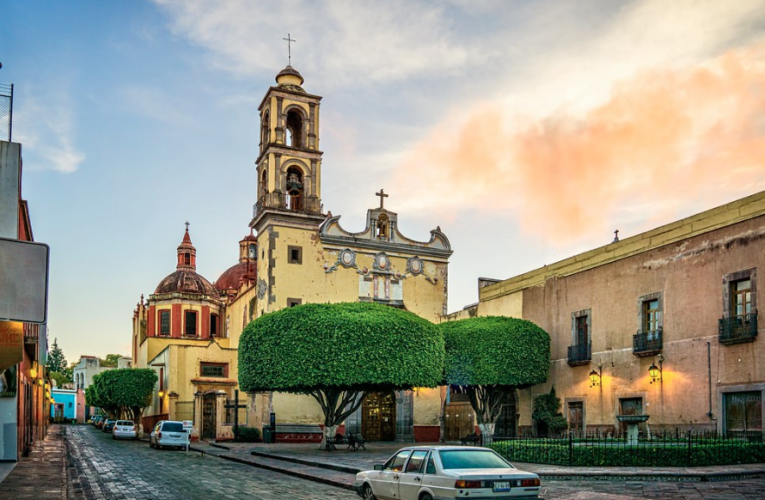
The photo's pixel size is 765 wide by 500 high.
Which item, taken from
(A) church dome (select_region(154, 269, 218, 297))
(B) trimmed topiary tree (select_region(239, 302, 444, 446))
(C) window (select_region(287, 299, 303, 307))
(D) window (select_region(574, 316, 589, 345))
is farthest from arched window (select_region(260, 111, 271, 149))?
(A) church dome (select_region(154, 269, 218, 297))

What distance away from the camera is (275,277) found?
37375 mm

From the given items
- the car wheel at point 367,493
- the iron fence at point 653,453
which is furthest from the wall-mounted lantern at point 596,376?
the car wheel at point 367,493

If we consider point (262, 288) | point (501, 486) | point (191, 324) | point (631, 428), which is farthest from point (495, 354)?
point (191, 324)

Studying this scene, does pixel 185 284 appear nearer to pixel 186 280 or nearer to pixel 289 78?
pixel 186 280

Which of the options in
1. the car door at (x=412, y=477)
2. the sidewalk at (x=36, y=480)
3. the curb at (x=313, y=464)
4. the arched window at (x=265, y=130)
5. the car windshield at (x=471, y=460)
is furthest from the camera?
the arched window at (x=265, y=130)

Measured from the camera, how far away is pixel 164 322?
6159cm

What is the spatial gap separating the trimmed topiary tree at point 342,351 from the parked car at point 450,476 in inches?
569

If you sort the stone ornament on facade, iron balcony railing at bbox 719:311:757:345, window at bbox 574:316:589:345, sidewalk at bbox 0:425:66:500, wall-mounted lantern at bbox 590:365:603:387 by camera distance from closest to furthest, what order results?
sidewalk at bbox 0:425:66:500 < iron balcony railing at bbox 719:311:757:345 < wall-mounted lantern at bbox 590:365:603:387 < window at bbox 574:316:589:345 < the stone ornament on facade

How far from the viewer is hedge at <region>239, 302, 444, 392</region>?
1089 inches

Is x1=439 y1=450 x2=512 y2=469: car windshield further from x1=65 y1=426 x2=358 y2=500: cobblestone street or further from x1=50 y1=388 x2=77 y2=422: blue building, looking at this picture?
x1=50 y1=388 x2=77 y2=422: blue building

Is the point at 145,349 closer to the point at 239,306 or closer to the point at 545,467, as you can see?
the point at 239,306

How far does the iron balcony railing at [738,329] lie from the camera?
22000mm

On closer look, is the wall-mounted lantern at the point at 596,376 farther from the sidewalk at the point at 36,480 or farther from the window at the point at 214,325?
the window at the point at 214,325

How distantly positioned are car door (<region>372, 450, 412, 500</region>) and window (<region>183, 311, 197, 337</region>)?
50.1 meters
